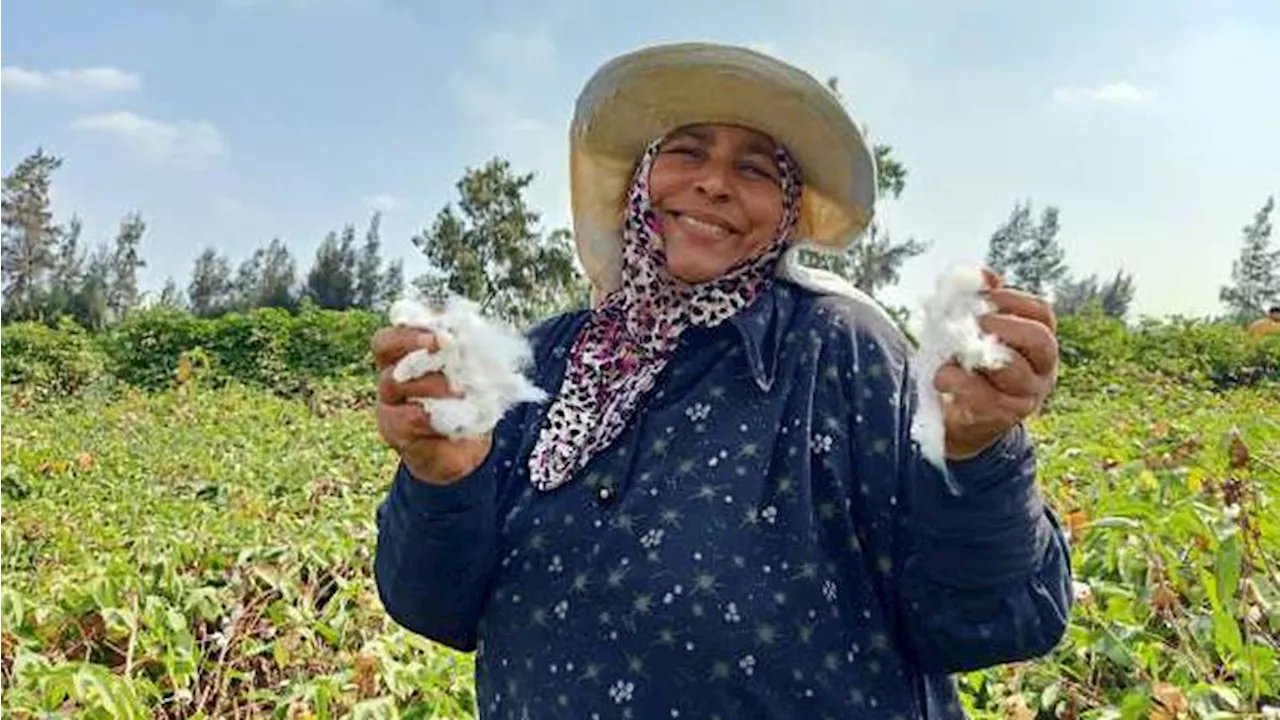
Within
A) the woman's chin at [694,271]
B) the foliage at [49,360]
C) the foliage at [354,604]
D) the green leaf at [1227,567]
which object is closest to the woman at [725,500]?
the woman's chin at [694,271]

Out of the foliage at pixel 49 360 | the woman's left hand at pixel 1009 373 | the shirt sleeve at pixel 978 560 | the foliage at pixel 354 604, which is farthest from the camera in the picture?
the foliage at pixel 49 360

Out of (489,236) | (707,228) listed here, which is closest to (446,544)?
(707,228)

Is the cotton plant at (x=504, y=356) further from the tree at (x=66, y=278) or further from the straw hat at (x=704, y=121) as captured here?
the tree at (x=66, y=278)

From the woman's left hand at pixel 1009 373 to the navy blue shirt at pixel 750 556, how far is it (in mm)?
122

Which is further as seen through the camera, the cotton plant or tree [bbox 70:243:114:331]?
tree [bbox 70:243:114:331]

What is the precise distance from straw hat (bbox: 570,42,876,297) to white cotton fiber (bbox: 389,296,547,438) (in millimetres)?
358

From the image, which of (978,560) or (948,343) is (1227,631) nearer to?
(978,560)

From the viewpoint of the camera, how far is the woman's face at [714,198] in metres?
1.46

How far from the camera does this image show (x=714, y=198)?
146 centimetres

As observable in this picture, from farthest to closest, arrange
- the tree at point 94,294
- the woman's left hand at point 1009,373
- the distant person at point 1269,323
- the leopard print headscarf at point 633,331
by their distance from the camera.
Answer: the tree at point 94,294, the distant person at point 1269,323, the leopard print headscarf at point 633,331, the woman's left hand at point 1009,373

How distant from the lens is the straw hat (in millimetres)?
1553

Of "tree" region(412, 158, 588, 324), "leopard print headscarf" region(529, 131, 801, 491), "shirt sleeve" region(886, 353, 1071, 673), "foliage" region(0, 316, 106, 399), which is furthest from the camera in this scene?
"tree" region(412, 158, 588, 324)

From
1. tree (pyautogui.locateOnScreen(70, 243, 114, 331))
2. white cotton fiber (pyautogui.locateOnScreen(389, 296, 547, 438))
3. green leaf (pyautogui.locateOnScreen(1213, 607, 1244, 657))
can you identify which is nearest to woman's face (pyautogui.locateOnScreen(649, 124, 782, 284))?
white cotton fiber (pyautogui.locateOnScreen(389, 296, 547, 438))

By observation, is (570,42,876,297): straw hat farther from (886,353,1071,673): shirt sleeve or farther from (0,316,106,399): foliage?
(0,316,106,399): foliage
